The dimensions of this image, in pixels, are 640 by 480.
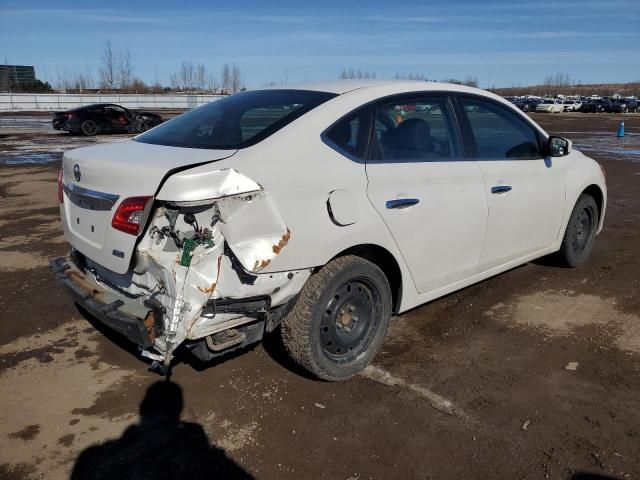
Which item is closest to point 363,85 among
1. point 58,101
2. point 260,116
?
point 260,116

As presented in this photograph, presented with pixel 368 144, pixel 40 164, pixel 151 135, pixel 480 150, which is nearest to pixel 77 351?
pixel 151 135

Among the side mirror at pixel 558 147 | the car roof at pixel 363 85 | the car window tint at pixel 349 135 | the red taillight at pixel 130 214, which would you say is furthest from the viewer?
the side mirror at pixel 558 147

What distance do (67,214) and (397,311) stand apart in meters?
2.22

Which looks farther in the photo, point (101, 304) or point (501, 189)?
point (501, 189)

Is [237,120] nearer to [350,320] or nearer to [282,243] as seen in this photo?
[282,243]

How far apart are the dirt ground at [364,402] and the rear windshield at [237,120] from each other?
1.50m

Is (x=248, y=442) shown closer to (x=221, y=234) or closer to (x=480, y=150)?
(x=221, y=234)

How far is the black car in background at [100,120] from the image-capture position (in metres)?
21.8

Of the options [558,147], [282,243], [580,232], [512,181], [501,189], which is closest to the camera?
[282,243]

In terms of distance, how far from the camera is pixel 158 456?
271 centimetres

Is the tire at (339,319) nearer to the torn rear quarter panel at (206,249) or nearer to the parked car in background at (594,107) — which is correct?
the torn rear quarter panel at (206,249)

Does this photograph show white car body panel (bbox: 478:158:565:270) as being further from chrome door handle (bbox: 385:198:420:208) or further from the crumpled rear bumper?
the crumpled rear bumper

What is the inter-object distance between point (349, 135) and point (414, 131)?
25.7 inches

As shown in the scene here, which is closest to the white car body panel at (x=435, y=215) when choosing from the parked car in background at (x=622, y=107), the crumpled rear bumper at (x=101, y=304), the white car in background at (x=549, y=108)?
the crumpled rear bumper at (x=101, y=304)
